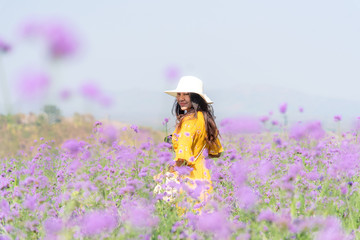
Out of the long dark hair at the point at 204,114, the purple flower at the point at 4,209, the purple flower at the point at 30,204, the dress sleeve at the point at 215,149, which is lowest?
the dress sleeve at the point at 215,149

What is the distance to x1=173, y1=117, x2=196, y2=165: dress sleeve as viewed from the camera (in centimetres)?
320

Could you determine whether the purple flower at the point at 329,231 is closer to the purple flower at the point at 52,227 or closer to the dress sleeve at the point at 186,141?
the purple flower at the point at 52,227

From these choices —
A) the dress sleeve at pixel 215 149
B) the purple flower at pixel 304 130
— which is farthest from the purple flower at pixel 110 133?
the purple flower at pixel 304 130

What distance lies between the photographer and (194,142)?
134 inches

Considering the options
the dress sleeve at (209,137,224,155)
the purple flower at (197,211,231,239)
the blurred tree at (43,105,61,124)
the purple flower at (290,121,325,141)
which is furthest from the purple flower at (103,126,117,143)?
the purple flower at (197,211,231,239)

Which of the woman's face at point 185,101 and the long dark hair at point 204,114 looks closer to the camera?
the long dark hair at point 204,114

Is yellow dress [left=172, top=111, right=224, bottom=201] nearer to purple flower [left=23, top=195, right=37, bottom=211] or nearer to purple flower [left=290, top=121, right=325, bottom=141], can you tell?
purple flower [left=290, top=121, right=325, bottom=141]

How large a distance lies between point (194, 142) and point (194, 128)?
0.37 ft

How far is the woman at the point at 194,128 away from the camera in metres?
3.27

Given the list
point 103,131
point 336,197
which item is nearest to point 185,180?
point 336,197

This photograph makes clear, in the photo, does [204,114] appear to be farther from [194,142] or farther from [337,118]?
[337,118]

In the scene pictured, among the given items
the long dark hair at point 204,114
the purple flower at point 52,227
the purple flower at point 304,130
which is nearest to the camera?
the purple flower at point 52,227

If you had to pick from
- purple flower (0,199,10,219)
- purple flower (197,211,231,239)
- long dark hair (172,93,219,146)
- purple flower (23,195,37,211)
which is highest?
long dark hair (172,93,219,146)

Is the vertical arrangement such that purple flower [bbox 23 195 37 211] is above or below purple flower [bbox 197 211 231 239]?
below
